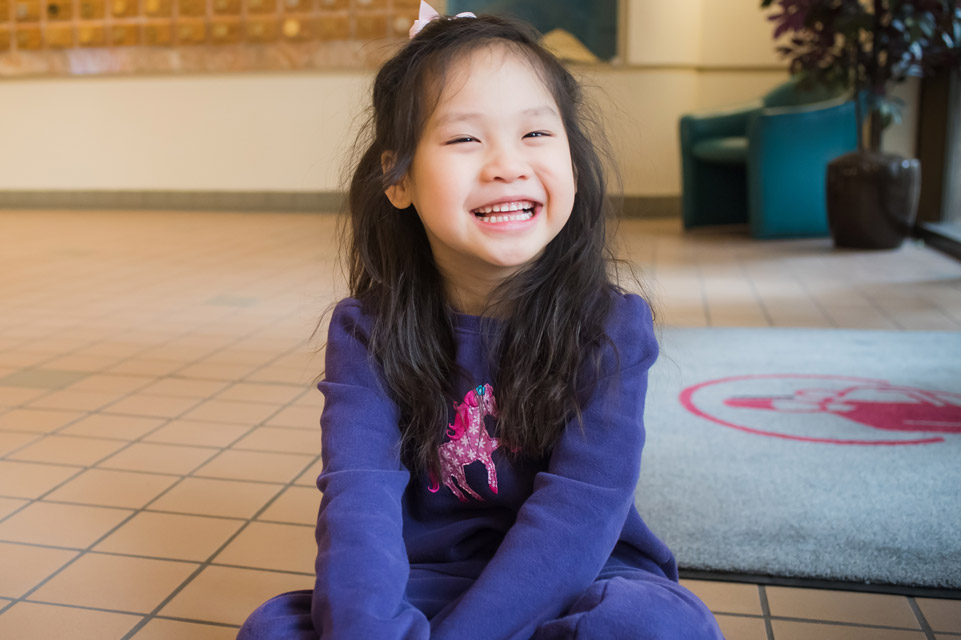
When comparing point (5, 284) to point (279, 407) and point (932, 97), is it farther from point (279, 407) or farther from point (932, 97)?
point (932, 97)

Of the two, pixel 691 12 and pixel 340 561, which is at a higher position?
pixel 691 12

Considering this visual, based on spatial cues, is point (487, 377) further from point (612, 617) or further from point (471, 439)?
point (612, 617)

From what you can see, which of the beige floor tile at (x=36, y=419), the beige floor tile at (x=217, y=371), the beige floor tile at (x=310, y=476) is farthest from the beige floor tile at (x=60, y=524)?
the beige floor tile at (x=217, y=371)

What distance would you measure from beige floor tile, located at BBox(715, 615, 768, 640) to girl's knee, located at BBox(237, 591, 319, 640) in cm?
60

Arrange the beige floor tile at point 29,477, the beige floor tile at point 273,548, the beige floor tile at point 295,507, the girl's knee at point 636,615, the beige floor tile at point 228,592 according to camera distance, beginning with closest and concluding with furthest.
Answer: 1. the girl's knee at point 636,615
2. the beige floor tile at point 228,592
3. the beige floor tile at point 273,548
4. the beige floor tile at point 295,507
5. the beige floor tile at point 29,477

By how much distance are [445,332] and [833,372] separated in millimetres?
1737

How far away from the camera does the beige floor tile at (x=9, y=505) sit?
1727 millimetres

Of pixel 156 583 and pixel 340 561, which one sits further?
pixel 156 583

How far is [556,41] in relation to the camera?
6137mm

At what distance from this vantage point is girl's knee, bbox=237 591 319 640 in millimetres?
943

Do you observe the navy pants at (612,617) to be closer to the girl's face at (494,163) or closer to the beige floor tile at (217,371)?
the girl's face at (494,163)

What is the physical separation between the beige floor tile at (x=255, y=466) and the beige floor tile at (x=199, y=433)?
0.09 m

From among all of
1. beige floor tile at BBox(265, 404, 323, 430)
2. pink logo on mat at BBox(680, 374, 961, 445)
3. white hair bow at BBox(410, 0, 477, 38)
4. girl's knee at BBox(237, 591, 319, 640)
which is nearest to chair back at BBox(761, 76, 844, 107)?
pink logo on mat at BBox(680, 374, 961, 445)

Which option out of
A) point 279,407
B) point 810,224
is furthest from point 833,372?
point 810,224
